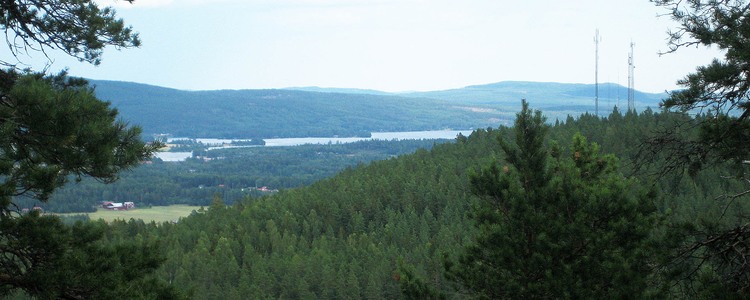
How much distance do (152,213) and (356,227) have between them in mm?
63378

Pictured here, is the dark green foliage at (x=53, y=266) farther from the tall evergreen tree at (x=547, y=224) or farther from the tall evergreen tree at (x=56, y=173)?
the tall evergreen tree at (x=547, y=224)

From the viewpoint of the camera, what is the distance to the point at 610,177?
20.0 m

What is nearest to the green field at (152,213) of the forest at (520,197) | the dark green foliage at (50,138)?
the forest at (520,197)

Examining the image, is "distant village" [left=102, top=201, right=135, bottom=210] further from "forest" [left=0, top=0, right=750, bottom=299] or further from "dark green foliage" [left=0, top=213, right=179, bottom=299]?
"dark green foliage" [left=0, top=213, right=179, bottom=299]

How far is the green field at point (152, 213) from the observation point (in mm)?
121688

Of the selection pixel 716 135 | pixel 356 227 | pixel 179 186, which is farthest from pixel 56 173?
pixel 179 186

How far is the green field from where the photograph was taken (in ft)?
399

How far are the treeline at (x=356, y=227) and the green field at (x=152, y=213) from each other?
34146 mm

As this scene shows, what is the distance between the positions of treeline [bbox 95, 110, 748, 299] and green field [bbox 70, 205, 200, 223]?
34.1 metres

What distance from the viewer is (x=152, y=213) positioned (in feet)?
429

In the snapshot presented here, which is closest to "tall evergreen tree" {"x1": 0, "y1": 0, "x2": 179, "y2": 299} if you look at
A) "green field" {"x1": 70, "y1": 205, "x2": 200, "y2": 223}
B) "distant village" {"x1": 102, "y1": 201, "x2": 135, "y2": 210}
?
"green field" {"x1": 70, "y1": 205, "x2": 200, "y2": 223}

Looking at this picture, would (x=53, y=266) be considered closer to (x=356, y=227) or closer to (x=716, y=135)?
(x=716, y=135)

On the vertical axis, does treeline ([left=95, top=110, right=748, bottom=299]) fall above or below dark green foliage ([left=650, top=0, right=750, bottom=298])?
below

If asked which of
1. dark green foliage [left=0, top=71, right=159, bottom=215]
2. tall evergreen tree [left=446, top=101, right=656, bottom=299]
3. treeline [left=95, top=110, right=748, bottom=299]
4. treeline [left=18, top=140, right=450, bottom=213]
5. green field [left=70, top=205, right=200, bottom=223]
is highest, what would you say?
dark green foliage [left=0, top=71, right=159, bottom=215]
